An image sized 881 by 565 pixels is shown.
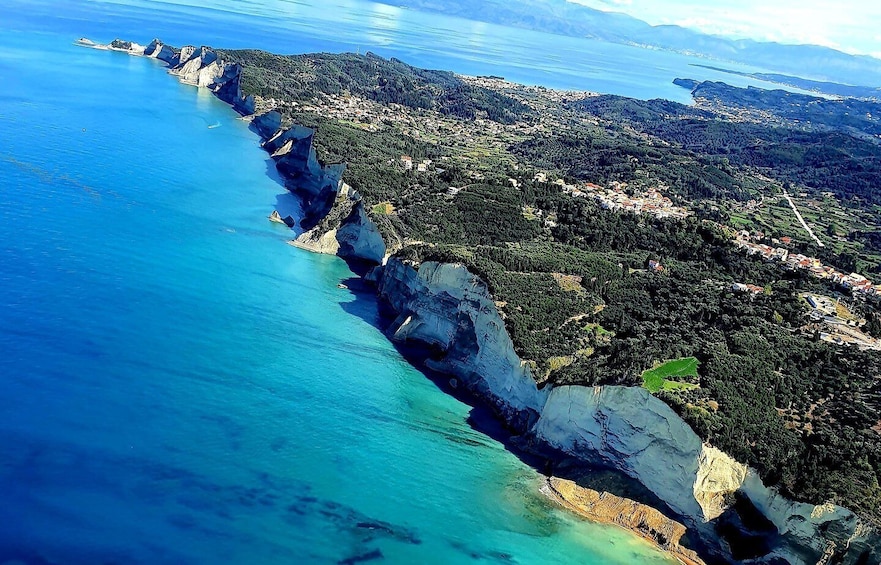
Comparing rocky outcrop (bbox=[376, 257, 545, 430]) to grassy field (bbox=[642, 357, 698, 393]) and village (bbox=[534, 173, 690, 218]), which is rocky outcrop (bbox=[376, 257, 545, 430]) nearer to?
grassy field (bbox=[642, 357, 698, 393])

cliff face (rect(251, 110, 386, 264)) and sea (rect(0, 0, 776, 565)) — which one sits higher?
Answer: cliff face (rect(251, 110, 386, 264))

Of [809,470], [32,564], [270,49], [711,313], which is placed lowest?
[32,564]

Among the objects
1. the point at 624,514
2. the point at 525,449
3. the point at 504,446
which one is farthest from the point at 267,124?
the point at 624,514

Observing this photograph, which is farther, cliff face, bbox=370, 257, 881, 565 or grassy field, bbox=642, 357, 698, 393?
grassy field, bbox=642, 357, 698, 393

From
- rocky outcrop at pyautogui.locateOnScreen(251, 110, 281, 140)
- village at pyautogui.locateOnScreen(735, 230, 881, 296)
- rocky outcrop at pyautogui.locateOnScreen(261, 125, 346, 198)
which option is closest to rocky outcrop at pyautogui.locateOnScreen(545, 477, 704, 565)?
village at pyautogui.locateOnScreen(735, 230, 881, 296)

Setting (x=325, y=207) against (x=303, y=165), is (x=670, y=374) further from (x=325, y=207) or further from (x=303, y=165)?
(x=303, y=165)

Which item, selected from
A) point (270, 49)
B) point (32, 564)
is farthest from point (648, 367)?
point (270, 49)

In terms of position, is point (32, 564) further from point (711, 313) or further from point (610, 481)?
point (711, 313)
